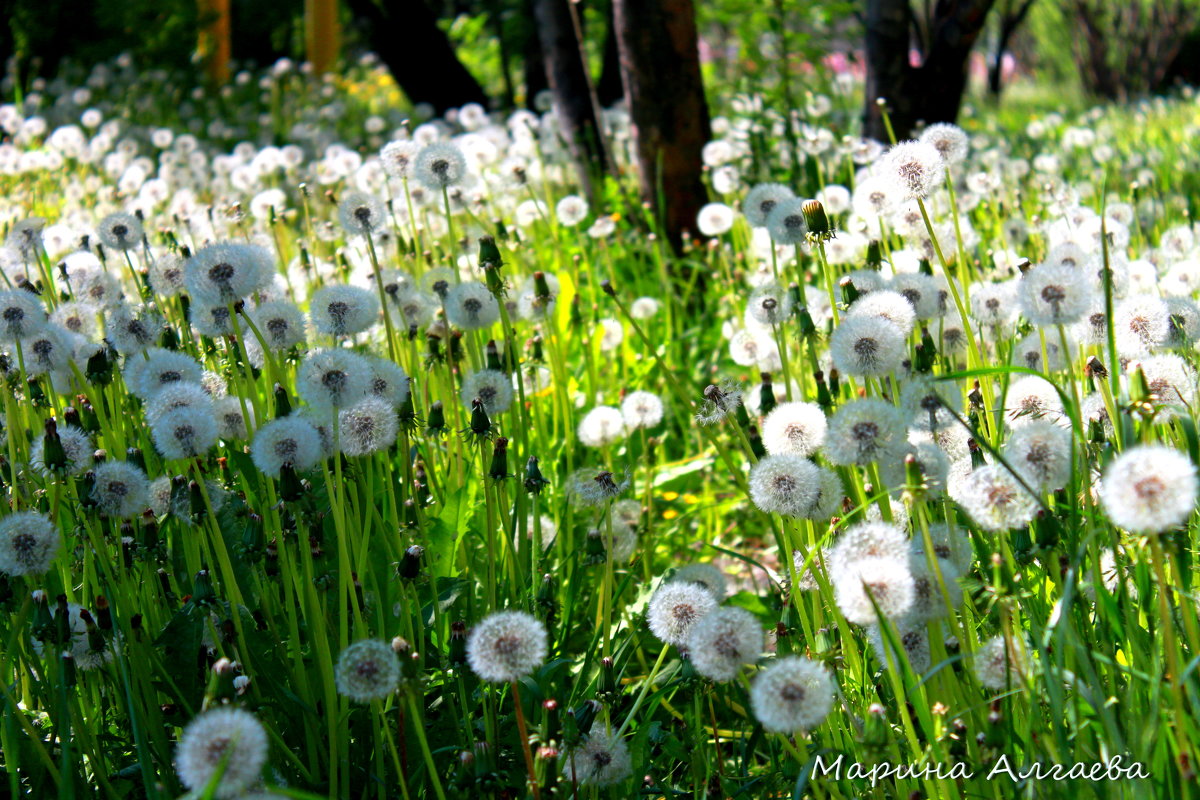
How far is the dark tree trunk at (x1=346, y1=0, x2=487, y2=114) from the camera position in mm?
9836

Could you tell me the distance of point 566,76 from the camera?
6262 mm

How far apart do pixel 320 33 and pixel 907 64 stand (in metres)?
8.00

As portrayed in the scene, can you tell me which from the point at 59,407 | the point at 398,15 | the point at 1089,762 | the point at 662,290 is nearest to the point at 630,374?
the point at 662,290

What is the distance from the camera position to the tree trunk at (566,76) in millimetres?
6184

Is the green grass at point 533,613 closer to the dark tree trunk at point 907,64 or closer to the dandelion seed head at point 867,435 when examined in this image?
the dandelion seed head at point 867,435

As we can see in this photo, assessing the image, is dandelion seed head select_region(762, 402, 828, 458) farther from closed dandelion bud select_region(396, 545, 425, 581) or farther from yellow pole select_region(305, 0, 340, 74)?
yellow pole select_region(305, 0, 340, 74)

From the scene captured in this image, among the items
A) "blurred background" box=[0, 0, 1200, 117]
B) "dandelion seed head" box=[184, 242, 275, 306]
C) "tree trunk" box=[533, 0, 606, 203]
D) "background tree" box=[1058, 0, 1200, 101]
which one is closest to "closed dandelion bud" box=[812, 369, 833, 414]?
"dandelion seed head" box=[184, 242, 275, 306]

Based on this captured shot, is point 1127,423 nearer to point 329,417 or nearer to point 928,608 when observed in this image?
point 928,608

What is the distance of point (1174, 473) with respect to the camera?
1.20 m

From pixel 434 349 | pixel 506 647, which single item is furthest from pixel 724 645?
pixel 434 349

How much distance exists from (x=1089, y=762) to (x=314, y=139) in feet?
24.2

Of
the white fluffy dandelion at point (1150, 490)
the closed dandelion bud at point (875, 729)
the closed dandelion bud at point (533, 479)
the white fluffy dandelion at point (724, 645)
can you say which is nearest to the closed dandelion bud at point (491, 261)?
the closed dandelion bud at point (533, 479)

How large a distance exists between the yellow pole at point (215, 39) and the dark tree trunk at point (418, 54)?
222cm

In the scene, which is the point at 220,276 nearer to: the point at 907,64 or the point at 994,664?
the point at 994,664
